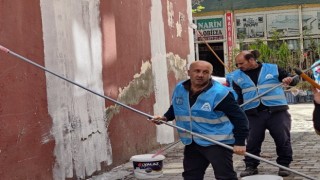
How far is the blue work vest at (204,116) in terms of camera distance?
4.96 metres

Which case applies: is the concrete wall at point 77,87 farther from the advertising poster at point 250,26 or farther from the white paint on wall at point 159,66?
the advertising poster at point 250,26

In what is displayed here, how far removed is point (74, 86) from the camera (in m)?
7.12

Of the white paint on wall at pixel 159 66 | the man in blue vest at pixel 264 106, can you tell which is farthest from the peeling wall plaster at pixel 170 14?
the man in blue vest at pixel 264 106

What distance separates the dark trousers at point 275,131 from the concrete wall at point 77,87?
7.42 feet

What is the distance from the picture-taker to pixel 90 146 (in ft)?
24.6

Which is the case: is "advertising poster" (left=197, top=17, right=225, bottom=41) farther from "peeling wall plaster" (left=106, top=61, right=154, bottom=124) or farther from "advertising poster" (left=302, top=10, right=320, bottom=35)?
"peeling wall plaster" (left=106, top=61, right=154, bottom=124)

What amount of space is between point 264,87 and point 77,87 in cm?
259

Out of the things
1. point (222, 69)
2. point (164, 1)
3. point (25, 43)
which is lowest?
point (222, 69)

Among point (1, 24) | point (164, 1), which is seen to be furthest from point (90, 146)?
A: point (164, 1)

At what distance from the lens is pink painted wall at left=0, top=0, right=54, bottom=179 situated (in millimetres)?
5785

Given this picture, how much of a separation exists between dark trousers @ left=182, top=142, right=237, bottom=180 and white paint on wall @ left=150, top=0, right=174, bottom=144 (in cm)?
512

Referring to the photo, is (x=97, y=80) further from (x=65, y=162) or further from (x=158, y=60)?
(x=158, y=60)

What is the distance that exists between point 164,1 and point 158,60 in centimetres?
145

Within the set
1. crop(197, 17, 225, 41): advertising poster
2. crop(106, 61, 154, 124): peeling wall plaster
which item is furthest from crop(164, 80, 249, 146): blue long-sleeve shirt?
crop(197, 17, 225, 41): advertising poster
